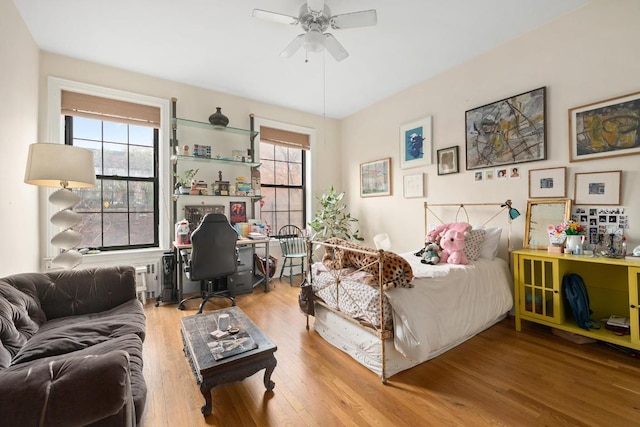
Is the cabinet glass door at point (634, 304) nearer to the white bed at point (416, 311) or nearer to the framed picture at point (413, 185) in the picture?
the white bed at point (416, 311)

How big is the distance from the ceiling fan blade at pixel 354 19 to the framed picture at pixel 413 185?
2.10 meters

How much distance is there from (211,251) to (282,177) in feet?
A: 6.87

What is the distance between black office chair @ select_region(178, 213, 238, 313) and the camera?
2.88 meters

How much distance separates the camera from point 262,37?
2.71m

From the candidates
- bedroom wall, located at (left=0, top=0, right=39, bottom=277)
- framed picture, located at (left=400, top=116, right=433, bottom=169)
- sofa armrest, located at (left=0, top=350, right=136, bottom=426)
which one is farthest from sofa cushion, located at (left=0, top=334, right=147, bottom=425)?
framed picture, located at (left=400, top=116, right=433, bottom=169)

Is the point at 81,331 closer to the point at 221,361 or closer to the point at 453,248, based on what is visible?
the point at 221,361

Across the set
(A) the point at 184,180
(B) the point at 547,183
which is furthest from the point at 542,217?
(A) the point at 184,180

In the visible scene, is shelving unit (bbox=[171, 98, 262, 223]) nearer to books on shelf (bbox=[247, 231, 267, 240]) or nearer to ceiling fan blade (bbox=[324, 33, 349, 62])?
books on shelf (bbox=[247, 231, 267, 240])

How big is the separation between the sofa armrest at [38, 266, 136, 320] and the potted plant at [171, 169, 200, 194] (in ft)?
4.76

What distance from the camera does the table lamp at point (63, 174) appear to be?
2.15 m

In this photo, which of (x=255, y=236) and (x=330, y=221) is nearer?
(x=255, y=236)

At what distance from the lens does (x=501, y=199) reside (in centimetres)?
292

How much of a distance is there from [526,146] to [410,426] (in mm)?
2710

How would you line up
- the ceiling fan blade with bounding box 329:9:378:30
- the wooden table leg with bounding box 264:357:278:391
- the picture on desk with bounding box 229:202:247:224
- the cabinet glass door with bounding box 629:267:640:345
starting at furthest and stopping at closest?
the picture on desk with bounding box 229:202:247:224, the ceiling fan blade with bounding box 329:9:378:30, the cabinet glass door with bounding box 629:267:640:345, the wooden table leg with bounding box 264:357:278:391
